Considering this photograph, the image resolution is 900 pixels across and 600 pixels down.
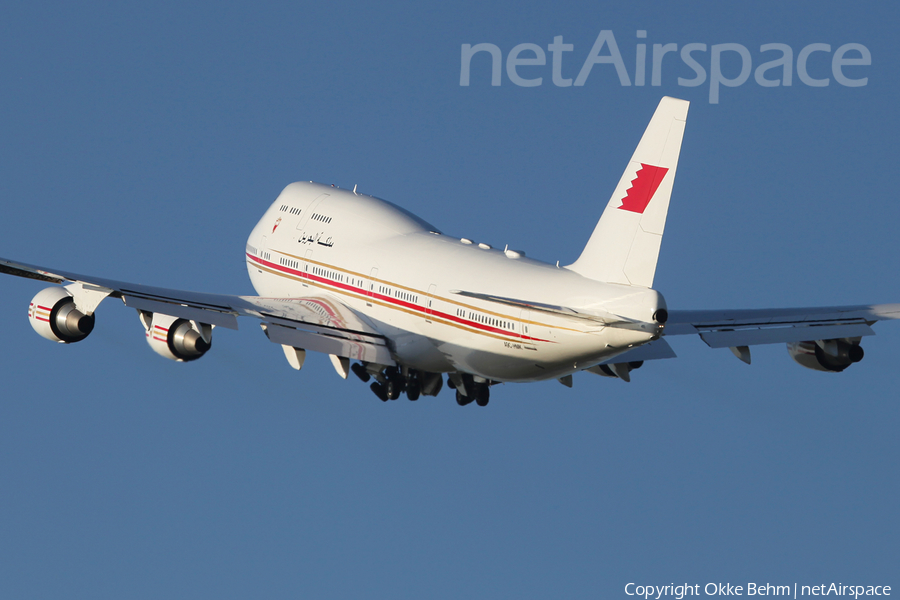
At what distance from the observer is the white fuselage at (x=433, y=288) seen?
45.9m

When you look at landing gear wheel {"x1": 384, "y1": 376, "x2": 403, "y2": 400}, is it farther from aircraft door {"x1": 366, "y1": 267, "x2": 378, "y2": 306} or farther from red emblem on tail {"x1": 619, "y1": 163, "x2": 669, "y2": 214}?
red emblem on tail {"x1": 619, "y1": 163, "x2": 669, "y2": 214}

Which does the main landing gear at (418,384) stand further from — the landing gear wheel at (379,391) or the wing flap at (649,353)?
the wing flap at (649,353)

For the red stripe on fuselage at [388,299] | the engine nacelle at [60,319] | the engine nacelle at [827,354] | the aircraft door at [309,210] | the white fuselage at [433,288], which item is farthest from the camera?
the aircraft door at [309,210]

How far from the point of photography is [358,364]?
180 feet

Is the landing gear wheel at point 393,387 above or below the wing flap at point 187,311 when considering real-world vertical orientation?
below

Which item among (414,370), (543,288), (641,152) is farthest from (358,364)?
(641,152)

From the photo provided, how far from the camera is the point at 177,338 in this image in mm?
50812

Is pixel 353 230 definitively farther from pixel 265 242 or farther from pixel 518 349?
pixel 518 349

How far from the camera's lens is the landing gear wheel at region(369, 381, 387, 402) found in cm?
5403

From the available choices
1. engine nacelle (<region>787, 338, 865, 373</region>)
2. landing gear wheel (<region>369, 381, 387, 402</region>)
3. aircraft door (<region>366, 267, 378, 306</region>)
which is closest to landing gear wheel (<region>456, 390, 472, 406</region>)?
landing gear wheel (<region>369, 381, 387, 402</region>)

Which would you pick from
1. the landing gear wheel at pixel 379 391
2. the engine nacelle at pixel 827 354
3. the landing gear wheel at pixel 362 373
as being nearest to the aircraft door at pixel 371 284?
the landing gear wheel at pixel 362 373

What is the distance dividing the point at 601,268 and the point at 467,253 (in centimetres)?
630

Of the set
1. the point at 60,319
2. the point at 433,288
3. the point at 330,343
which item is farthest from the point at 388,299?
the point at 60,319

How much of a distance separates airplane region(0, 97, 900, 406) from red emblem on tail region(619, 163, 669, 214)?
38 mm
